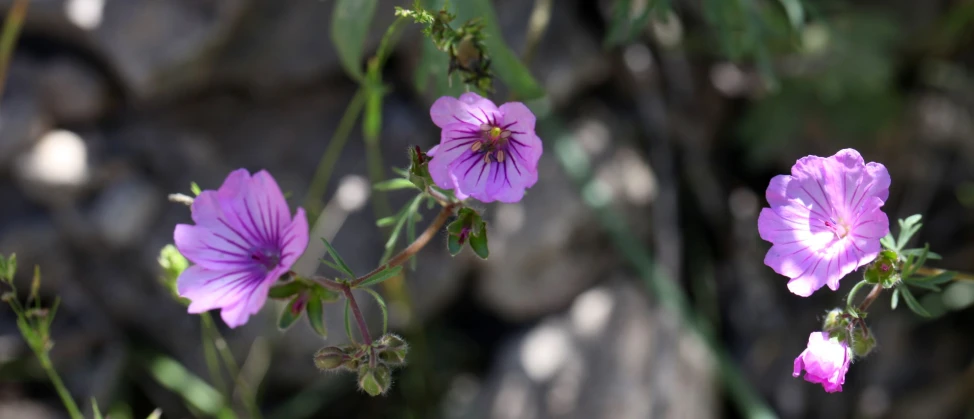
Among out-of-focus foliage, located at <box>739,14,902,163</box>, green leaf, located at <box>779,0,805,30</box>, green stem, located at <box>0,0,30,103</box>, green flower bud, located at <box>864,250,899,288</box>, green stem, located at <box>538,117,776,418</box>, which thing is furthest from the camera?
out-of-focus foliage, located at <box>739,14,902,163</box>

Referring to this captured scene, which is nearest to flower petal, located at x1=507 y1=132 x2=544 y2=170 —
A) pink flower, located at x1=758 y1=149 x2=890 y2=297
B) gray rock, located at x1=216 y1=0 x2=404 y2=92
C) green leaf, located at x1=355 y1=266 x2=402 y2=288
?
green leaf, located at x1=355 y1=266 x2=402 y2=288

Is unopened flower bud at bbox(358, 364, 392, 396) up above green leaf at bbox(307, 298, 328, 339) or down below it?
below

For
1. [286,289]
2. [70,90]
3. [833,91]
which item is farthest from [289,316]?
[833,91]

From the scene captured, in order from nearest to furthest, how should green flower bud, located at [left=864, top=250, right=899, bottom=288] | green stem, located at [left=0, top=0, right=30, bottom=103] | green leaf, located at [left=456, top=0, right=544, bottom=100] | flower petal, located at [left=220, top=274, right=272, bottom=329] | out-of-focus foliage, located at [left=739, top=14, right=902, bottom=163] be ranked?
flower petal, located at [left=220, top=274, right=272, bottom=329], green flower bud, located at [left=864, top=250, right=899, bottom=288], green leaf, located at [left=456, top=0, right=544, bottom=100], green stem, located at [left=0, top=0, right=30, bottom=103], out-of-focus foliage, located at [left=739, top=14, right=902, bottom=163]

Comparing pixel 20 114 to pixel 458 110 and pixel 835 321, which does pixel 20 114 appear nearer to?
pixel 458 110

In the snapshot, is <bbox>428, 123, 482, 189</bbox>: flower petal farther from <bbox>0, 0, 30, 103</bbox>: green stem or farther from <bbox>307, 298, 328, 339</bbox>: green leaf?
<bbox>0, 0, 30, 103</bbox>: green stem
